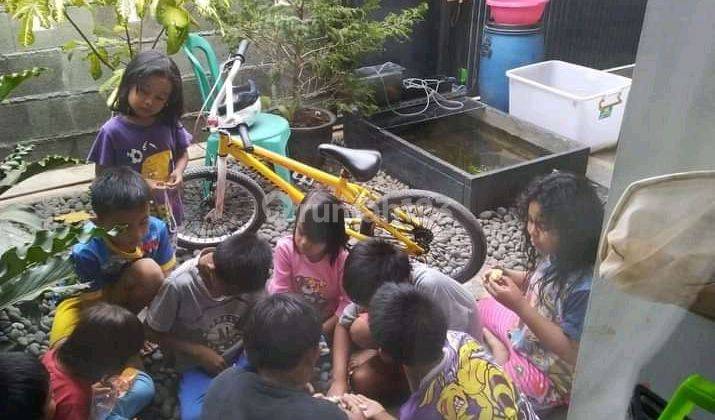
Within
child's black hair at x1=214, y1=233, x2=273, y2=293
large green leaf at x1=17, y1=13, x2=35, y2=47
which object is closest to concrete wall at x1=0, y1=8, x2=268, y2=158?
large green leaf at x1=17, y1=13, x2=35, y2=47

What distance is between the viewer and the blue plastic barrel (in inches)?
40.6

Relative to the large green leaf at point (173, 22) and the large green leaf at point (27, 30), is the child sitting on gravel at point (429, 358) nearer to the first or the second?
the large green leaf at point (173, 22)

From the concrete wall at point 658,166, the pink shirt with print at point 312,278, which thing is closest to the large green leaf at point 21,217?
the pink shirt with print at point 312,278

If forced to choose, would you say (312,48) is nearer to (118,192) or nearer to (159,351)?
(118,192)

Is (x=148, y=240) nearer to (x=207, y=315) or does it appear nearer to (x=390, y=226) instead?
(x=207, y=315)

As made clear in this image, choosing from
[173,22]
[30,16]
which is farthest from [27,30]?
[173,22]

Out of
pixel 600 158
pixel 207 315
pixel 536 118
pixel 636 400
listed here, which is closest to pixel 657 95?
pixel 600 158

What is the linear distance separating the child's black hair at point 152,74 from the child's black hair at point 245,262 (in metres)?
0.26

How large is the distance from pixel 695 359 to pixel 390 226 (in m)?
0.52

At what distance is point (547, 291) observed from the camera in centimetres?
105

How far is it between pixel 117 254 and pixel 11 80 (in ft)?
1.14

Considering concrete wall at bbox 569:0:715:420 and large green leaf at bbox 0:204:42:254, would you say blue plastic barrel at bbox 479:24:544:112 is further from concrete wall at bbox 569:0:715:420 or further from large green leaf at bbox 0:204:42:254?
large green leaf at bbox 0:204:42:254

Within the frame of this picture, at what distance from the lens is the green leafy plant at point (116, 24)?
1.11 meters

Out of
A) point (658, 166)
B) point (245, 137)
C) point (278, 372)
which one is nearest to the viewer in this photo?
point (658, 166)
